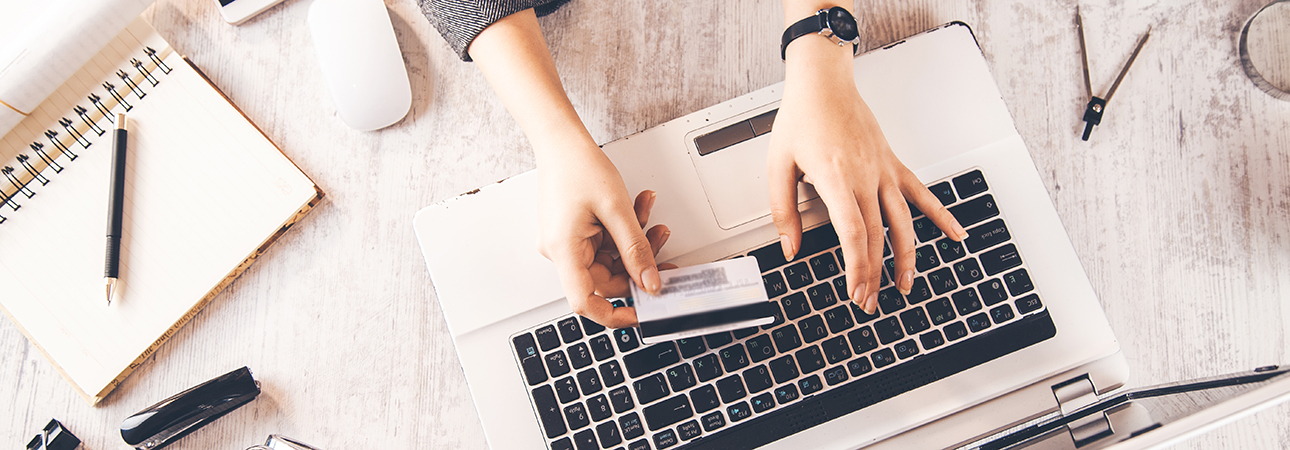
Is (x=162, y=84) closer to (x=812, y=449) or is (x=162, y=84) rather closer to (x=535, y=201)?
(x=535, y=201)

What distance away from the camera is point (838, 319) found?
61 cm

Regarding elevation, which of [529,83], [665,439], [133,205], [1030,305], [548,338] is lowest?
[1030,305]

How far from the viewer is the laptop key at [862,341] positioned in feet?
1.99

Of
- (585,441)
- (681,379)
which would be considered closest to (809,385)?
(681,379)

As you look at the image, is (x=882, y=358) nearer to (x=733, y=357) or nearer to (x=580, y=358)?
(x=733, y=357)

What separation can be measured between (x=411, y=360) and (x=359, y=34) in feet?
1.25

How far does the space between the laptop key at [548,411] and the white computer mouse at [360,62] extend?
0.36 metres

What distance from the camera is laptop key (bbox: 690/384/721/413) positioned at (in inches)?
23.9

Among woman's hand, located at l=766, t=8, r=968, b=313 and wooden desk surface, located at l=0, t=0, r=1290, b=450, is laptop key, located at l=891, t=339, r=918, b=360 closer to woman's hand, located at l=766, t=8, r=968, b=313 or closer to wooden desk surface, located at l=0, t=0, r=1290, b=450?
woman's hand, located at l=766, t=8, r=968, b=313

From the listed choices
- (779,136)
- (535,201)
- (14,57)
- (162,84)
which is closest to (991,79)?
(779,136)

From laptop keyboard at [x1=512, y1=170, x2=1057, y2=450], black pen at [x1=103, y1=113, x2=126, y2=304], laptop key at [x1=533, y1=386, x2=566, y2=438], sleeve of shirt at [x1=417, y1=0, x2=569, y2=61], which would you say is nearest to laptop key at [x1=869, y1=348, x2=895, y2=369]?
laptop keyboard at [x1=512, y1=170, x2=1057, y2=450]

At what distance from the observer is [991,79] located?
658 millimetres

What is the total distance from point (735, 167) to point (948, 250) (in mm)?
227

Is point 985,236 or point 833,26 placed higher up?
point 833,26
